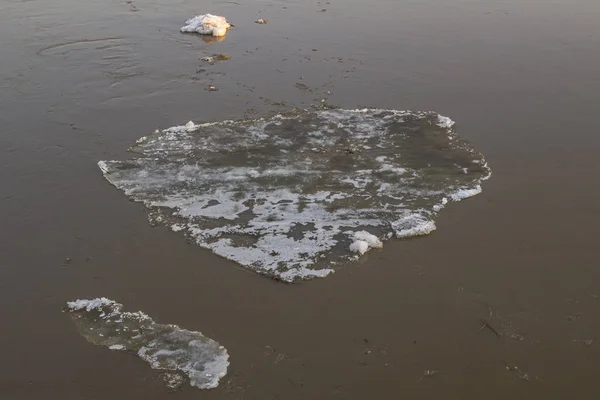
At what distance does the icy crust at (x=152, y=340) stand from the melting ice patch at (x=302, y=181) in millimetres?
1080

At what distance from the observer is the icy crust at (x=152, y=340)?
4.50 meters

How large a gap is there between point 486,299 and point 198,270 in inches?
107

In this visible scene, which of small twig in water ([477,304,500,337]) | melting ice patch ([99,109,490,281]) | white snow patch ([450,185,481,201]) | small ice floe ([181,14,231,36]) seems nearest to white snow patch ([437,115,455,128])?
melting ice patch ([99,109,490,281])

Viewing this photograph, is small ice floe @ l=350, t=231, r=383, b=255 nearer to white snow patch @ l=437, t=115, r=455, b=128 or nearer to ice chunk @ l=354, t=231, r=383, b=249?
ice chunk @ l=354, t=231, r=383, b=249

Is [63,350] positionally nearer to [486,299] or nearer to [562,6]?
[486,299]

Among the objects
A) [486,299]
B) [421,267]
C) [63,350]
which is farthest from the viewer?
[421,267]

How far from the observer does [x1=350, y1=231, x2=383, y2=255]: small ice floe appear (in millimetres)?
5715

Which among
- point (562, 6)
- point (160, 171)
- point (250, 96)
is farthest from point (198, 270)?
point (562, 6)

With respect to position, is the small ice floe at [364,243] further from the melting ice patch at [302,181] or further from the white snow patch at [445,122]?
the white snow patch at [445,122]

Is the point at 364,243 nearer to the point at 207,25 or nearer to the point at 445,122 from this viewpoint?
the point at 445,122

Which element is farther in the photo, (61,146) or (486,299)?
(61,146)

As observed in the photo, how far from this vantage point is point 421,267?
5.48m

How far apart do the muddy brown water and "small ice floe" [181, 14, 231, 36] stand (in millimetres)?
380

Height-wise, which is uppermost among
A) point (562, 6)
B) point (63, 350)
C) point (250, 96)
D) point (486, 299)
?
point (562, 6)
